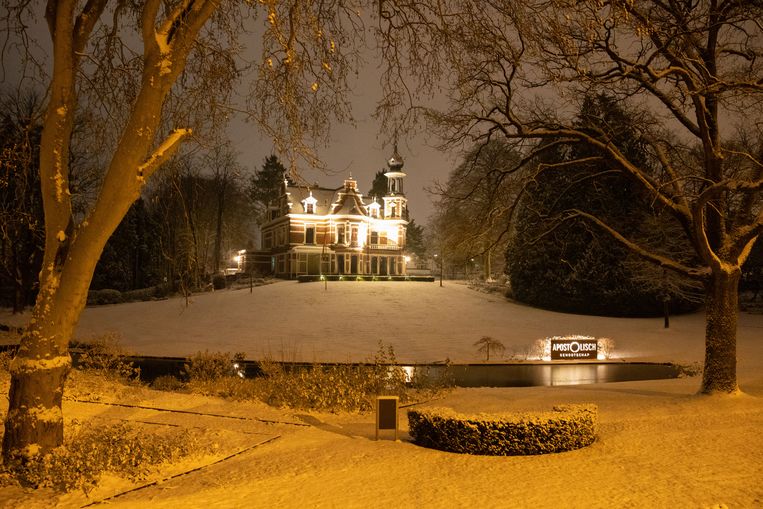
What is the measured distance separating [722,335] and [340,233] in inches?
2011

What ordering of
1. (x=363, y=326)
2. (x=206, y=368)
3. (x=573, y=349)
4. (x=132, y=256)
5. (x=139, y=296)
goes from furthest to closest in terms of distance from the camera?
(x=132, y=256), (x=139, y=296), (x=363, y=326), (x=573, y=349), (x=206, y=368)

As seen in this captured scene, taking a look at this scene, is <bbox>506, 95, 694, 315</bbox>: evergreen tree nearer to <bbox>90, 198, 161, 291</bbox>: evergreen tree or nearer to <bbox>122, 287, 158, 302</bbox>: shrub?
<bbox>122, 287, 158, 302</bbox>: shrub

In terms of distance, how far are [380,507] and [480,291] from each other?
138 ft

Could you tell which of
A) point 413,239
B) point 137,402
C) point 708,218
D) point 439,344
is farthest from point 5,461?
point 413,239

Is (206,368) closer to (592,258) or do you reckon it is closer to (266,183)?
(592,258)

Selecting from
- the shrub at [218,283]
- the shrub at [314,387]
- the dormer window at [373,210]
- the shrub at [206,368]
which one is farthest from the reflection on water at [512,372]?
the dormer window at [373,210]

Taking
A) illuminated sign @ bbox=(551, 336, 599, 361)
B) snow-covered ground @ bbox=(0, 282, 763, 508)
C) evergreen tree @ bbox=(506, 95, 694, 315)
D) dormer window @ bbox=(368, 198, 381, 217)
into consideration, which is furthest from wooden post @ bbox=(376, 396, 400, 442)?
dormer window @ bbox=(368, 198, 381, 217)

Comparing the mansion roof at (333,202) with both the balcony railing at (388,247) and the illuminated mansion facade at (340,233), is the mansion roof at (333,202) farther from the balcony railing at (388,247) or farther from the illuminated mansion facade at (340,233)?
the balcony railing at (388,247)

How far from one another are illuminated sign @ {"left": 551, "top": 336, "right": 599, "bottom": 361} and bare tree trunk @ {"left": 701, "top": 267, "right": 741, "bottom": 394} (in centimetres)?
1051

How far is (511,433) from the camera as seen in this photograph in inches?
265

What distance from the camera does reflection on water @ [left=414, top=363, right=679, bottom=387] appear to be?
17.3m

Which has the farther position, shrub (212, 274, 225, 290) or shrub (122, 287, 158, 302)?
shrub (212, 274, 225, 290)

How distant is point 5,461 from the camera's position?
6.32 metres

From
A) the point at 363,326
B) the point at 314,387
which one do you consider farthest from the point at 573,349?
the point at 314,387
